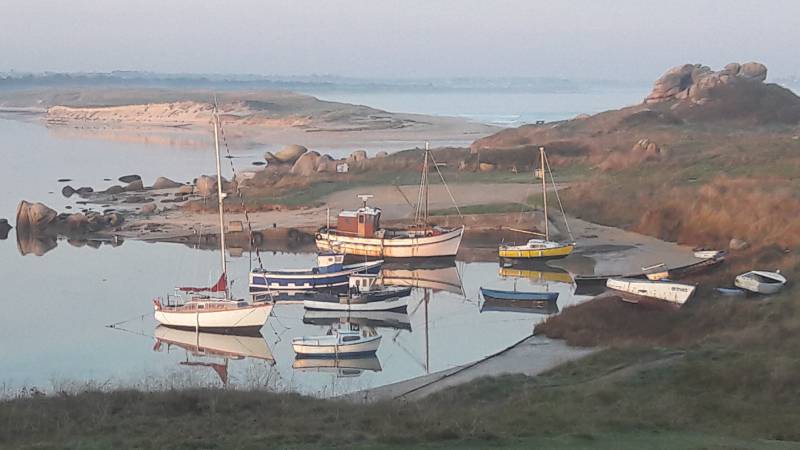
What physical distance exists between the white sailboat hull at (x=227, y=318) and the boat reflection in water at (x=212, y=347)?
204 millimetres

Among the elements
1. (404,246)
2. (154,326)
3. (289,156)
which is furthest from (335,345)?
(289,156)

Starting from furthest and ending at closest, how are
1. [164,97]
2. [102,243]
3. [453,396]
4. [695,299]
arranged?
[164,97]
[102,243]
[695,299]
[453,396]

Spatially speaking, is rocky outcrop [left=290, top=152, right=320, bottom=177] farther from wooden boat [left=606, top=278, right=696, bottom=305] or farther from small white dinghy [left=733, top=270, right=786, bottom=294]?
small white dinghy [left=733, top=270, right=786, bottom=294]

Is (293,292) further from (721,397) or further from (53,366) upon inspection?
(721,397)

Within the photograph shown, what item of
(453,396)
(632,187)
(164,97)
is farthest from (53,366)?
(164,97)

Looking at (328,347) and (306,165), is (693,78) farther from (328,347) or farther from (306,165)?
(328,347)

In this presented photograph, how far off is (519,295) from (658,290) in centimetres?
434

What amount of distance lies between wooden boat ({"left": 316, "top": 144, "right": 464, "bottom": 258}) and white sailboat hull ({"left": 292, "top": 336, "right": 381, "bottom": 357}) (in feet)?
38.3

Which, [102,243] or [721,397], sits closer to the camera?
[721,397]

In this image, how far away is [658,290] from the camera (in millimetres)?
24625

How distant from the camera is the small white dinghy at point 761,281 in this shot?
23.6m

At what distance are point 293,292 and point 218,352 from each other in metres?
5.30

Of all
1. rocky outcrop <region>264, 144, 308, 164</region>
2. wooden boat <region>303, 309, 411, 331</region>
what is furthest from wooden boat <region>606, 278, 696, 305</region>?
rocky outcrop <region>264, 144, 308, 164</region>

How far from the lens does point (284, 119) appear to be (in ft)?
351
